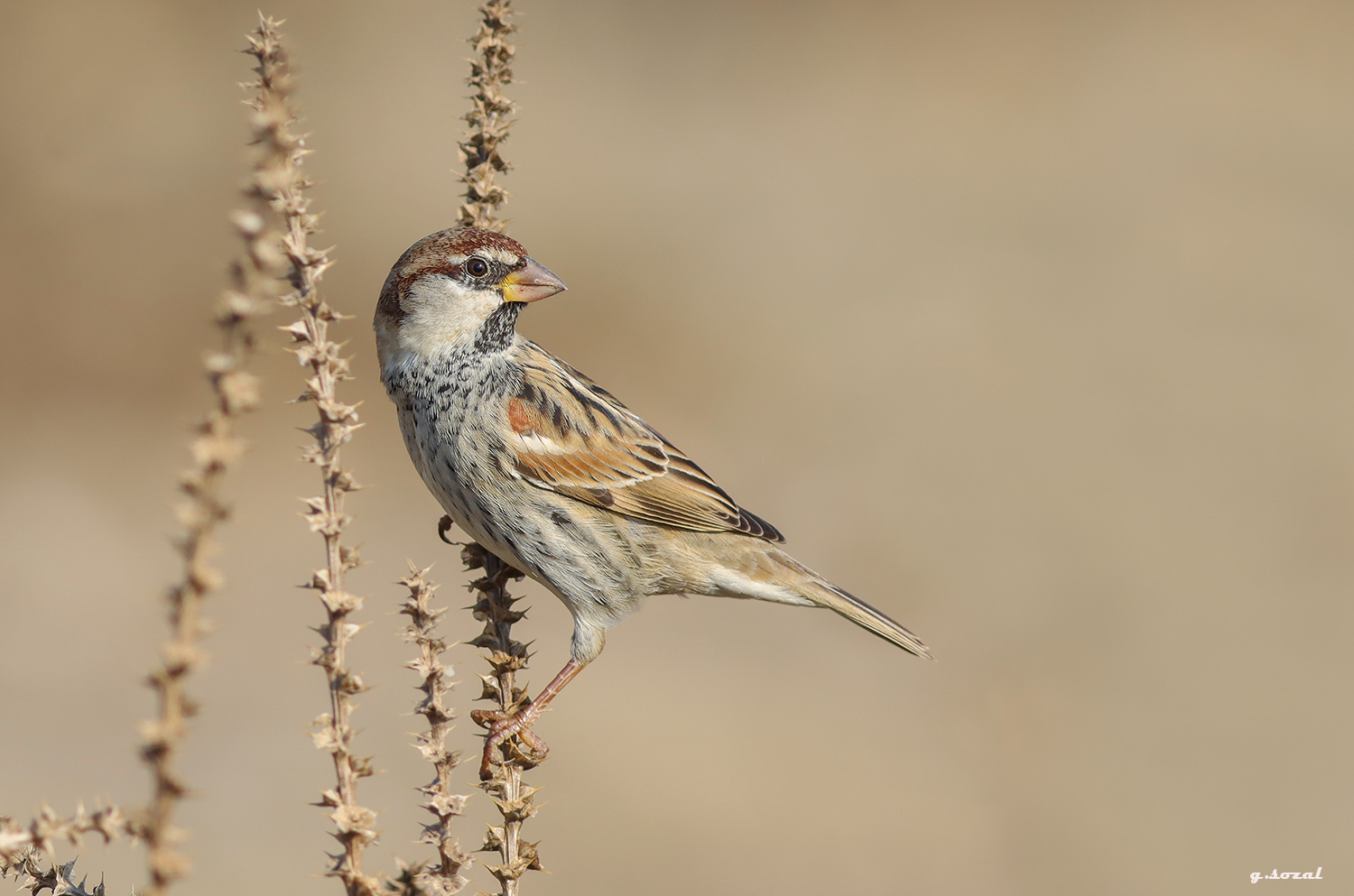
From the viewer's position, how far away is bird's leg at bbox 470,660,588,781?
2.77 meters

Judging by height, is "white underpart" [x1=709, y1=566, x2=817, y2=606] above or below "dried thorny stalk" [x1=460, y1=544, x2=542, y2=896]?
above

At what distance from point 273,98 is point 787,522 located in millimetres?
8165

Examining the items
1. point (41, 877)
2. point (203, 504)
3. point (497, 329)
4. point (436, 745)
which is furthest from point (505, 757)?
point (203, 504)

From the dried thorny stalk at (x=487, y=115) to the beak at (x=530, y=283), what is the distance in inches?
7.9

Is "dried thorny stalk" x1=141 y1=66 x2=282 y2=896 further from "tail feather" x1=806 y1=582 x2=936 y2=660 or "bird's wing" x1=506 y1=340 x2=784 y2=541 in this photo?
"tail feather" x1=806 y1=582 x2=936 y2=660

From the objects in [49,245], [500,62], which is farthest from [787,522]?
[500,62]

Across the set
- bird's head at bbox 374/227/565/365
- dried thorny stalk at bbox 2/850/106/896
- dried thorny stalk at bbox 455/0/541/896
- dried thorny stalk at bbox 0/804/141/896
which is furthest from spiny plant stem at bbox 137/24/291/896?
bird's head at bbox 374/227/565/365

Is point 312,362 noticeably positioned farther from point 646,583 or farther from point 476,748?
point 476,748

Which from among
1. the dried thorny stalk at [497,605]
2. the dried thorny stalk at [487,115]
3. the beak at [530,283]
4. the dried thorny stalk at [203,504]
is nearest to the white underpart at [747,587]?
the dried thorny stalk at [497,605]

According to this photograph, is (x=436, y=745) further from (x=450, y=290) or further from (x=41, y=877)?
(x=450, y=290)

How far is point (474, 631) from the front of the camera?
6.48 metres

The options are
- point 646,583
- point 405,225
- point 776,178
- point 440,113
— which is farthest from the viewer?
point 776,178

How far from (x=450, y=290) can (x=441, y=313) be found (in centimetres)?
8

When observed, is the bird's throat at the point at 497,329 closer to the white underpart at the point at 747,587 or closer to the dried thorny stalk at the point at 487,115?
the dried thorny stalk at the point at 487,115
